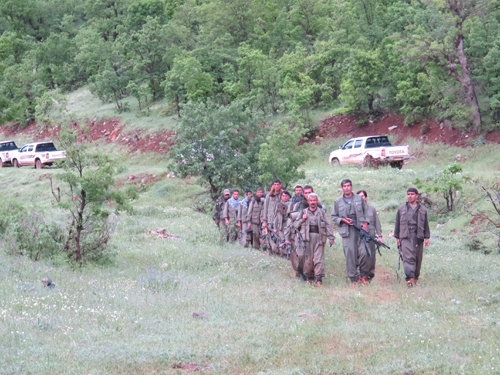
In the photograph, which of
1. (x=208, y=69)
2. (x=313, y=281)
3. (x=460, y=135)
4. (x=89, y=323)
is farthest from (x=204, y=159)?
(x=208, y=69)

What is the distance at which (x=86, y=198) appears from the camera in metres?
13.8

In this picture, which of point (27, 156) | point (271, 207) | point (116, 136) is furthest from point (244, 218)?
point (116, 136)

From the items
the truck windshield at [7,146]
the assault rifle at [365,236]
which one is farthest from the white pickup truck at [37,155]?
the assault rifle at [365,236]

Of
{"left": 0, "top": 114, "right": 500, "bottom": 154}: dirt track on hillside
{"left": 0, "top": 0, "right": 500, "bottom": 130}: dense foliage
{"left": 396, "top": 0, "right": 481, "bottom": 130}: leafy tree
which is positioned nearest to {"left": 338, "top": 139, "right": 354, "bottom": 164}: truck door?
{"left": 0, "top": 0, "right": 500, "bottom": 130}: dense foliage

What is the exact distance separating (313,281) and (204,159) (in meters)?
9.60

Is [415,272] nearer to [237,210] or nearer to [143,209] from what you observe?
[237,210]

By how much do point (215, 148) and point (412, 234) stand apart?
10045 mm

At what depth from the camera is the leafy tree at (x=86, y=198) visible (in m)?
13.6

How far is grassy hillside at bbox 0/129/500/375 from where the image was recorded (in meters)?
7.51

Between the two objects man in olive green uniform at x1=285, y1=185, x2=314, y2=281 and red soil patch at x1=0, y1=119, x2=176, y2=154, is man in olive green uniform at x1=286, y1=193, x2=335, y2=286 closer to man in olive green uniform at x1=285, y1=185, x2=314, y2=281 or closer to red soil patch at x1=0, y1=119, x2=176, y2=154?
man in olive green uniform at x1=285, y1=185, x2=314, y2=281

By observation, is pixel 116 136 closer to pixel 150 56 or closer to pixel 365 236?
pixel 150 56

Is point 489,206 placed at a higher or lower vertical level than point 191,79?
lower

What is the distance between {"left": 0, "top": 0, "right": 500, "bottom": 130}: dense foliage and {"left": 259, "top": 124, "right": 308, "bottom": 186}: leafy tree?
6192 millimetres

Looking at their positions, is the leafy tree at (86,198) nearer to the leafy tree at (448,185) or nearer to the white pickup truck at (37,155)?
the leafy tree at (448,185)
